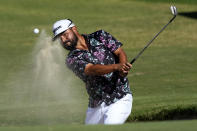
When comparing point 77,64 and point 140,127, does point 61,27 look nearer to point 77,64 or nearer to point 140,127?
point 77,64

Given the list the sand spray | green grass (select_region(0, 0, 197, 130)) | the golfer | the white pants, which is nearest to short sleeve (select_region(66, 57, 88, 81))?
the golfer

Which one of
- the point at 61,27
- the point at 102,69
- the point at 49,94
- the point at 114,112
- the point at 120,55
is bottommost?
the point at 49,94

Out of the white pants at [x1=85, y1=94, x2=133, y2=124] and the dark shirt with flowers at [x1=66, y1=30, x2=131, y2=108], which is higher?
the dark shirt with flowers at [x1=66, y1=30, x2=131, y2=108]

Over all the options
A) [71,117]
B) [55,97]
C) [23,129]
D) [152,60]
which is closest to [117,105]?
[23,129]

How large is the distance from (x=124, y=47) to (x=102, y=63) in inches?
632

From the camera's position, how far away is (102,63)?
8031 mm

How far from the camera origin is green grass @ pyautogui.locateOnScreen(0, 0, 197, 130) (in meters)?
12.2

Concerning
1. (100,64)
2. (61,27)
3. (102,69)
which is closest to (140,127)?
(102,69)

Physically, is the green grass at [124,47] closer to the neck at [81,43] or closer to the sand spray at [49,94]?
the sand spray at [49,94]

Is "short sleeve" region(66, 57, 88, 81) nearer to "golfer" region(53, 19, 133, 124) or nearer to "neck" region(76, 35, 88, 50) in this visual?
"golfer" region(53, 19, 133, 124)

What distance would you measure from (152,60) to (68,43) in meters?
12.7

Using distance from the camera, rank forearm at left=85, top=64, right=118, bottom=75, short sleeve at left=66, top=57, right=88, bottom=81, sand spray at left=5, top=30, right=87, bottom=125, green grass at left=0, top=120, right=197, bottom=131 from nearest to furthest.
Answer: green grass at left=0, top=120, right=197, bottom=131, forearm at left=85, top=64, right=118, bottom=75, short sleeve at left=66, top=57, right=88, bottom=81, sand spray at left=5, top=30, right=87, bottom=125

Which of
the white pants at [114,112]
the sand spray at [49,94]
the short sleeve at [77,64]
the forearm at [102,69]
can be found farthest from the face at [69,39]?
the sand spray at [49,94]

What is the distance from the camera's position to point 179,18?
30547 millimetres
